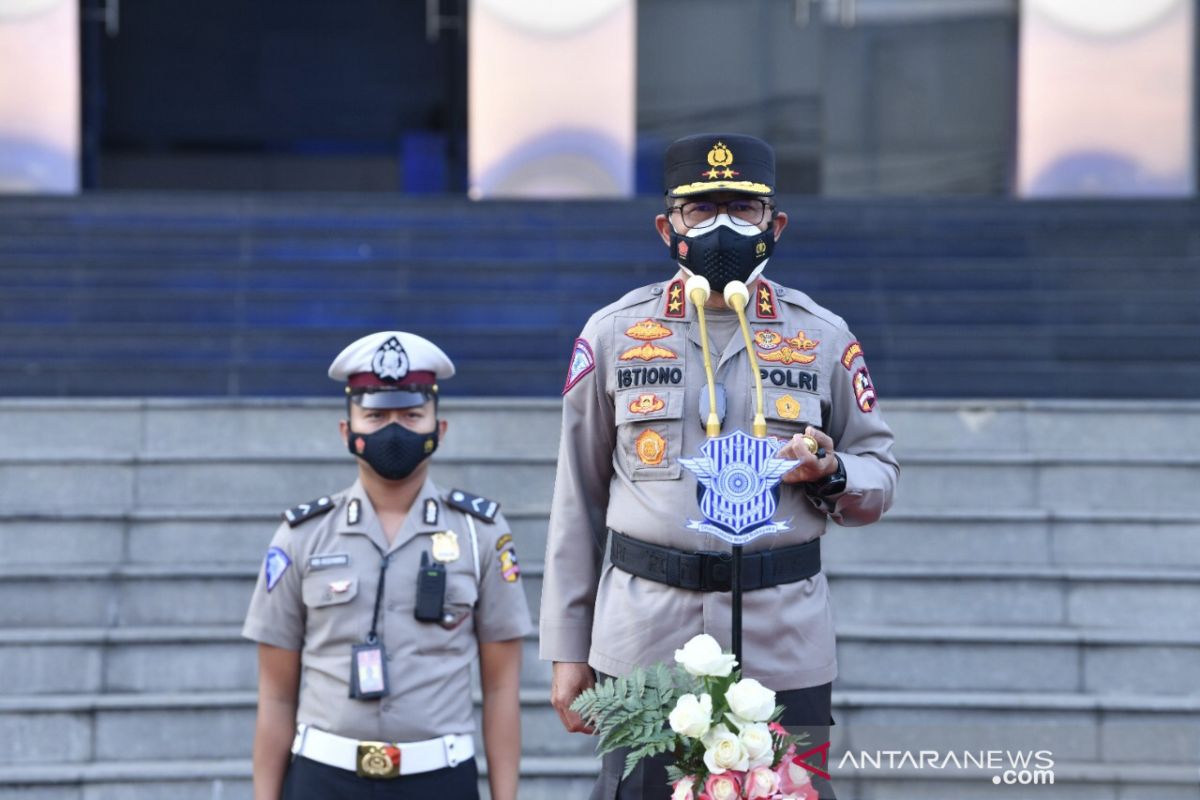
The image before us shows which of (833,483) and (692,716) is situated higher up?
(833,483)

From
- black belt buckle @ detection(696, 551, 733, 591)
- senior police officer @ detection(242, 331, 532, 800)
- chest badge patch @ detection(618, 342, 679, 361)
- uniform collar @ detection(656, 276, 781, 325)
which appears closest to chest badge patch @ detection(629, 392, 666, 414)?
chest badge patch @ detection(618, 342, 679, 361)

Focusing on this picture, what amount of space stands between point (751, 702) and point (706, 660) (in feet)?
0.36

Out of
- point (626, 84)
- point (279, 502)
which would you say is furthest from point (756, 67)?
point (279, 502)

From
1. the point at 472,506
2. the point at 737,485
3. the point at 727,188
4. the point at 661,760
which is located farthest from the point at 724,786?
the point at 472,506

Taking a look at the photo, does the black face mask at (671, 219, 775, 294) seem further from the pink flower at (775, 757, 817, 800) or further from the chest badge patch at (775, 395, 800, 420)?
the pink flower at (775, 757, 817, 800)

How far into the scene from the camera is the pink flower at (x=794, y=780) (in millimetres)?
2727

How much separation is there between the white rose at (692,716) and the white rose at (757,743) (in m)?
0.06

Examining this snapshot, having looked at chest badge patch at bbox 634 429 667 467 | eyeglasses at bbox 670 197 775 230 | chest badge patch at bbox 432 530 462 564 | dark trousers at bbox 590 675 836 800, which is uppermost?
eyeglasses at bbox 670 197 775 230

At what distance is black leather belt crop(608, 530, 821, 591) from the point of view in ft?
11.3

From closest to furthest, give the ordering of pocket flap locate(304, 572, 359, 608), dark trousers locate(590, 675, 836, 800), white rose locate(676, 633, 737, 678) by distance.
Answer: white rose locate(676, 633, 737, 678)
dark trousers locate(590, 675, 836, 800)
pocket flap locate(304, 572, 359, 608)

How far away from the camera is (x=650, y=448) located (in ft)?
11.7

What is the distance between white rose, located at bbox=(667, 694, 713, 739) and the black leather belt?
2.27 ft

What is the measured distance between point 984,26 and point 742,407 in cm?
1313

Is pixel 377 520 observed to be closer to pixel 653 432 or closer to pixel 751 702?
pixel 653 432
